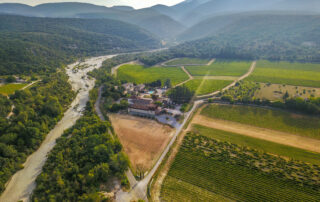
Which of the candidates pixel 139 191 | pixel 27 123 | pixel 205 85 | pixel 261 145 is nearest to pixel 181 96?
pixel 205 85

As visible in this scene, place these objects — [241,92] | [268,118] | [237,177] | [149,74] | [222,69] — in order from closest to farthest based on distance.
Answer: [237,177], [268,118], [241,92], [149,74], [222,69]

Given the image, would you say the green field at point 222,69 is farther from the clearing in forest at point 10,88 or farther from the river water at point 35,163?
the clearing in forest at point 10,88

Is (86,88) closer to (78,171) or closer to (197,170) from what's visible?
(78,171)

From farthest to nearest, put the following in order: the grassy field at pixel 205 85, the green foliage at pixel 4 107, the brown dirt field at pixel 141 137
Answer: the grassy field at pixel 205 85 < the green foliage at pixel 4 107 < the brown dirt field at pixel 141 137

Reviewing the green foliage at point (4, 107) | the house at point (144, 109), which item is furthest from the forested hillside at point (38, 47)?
the house at point (144, 109)

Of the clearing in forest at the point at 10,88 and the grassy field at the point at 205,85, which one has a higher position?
the grassy field at the point at 205,85

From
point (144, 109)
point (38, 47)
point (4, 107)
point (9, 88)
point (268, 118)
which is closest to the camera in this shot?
point (4, 107)

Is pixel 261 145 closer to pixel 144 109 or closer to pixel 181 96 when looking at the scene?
pixel 181 96
